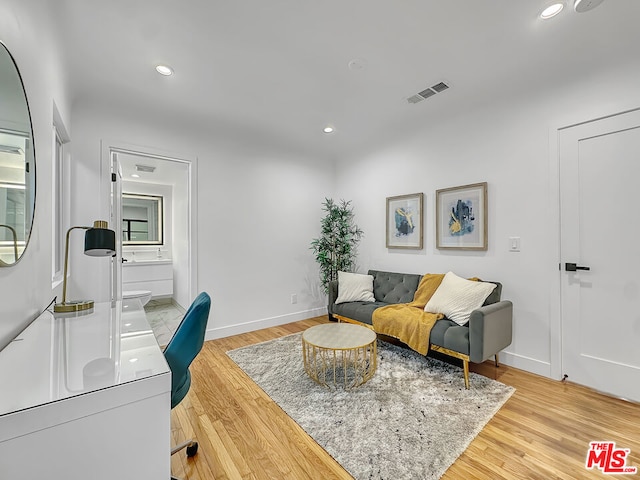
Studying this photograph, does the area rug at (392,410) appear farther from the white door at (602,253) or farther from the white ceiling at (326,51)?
the white ceiling at (326,51)

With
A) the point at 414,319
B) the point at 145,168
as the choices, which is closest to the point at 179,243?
the point at 145,168

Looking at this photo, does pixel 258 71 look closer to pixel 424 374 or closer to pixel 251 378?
pixel 251 378

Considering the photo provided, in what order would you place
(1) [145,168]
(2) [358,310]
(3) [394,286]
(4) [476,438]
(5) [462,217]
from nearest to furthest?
1. (4) [476,438]
2. (5) [462,217]
3. (2) [358,310]
4. (3) [394,286]
5. (1) [145,168]

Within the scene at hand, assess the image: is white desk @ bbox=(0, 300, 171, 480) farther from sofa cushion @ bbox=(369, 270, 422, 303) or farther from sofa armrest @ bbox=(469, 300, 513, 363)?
sofa cushion @ bbox=(369, 270, 422, 303)

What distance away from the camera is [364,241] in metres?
4.25

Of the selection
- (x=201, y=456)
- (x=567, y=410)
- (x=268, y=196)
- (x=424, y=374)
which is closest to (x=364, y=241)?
(x=268, y=196)

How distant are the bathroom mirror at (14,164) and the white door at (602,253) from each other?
11.5 ft

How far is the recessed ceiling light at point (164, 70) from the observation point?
7.63ft

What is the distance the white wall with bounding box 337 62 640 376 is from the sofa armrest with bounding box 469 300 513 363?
0.36 metres

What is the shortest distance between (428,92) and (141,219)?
5227 mm

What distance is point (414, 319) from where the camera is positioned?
262 centimetres

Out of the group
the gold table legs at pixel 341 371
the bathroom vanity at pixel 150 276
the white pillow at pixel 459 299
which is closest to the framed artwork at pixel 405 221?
the white pillow at pixel 459 299

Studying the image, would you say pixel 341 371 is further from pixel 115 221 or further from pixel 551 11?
pixel 551 11

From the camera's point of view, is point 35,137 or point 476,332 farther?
point 476,332
